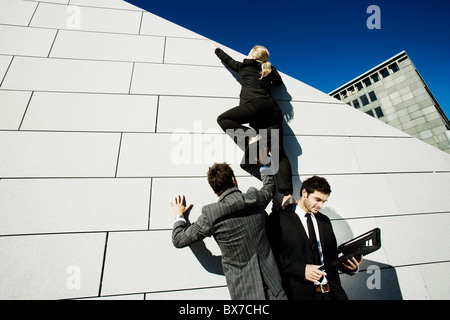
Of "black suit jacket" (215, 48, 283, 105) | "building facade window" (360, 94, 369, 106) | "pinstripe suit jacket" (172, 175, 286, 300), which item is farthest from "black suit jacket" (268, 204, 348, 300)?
"building facade window" (360, 94, 369, 106)

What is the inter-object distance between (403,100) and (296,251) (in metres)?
24.1

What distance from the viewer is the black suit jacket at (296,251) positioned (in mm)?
1409

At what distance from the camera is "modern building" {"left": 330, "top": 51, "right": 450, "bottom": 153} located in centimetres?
1557

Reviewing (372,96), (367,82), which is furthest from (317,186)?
(367,82)

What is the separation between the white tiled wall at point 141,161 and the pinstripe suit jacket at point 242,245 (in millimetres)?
640

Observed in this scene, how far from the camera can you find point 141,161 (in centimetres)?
201

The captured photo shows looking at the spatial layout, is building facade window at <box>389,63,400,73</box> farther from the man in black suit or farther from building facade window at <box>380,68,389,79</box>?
the man in black suit

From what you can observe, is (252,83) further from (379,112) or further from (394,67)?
(394,67)

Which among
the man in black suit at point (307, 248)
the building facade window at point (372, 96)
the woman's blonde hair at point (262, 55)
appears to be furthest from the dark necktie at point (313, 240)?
the building facade window at point (372, 96)

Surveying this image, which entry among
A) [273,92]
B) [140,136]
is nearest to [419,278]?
[273,92]

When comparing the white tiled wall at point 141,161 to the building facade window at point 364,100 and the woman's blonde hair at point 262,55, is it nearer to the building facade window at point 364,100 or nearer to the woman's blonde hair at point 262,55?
the woman's blonde hair at point 262,55

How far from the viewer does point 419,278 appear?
1997mm
